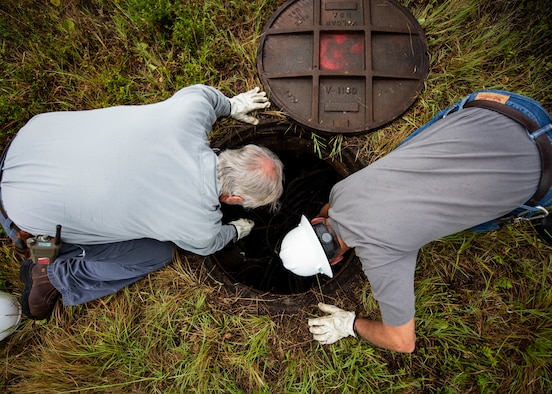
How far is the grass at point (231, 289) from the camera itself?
2232 mm

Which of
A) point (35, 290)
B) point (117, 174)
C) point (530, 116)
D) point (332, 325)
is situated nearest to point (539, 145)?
point (530, 116)

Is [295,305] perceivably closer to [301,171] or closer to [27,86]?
[301,171]

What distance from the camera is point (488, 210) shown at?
1.61 metres

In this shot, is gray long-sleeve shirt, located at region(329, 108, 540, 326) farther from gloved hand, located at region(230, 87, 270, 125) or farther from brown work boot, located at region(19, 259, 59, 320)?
brown work boot, located at region(19, 259, 59, 320)

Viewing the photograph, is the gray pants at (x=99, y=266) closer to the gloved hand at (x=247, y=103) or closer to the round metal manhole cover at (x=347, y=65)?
the gloved hand at (x=247, y=103)

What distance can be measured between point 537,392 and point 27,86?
3.81 metres

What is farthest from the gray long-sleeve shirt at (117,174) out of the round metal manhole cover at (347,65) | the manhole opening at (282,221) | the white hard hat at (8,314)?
the manhole opening at (282,221)

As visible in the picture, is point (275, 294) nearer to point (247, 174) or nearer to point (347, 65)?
point (247, 174)

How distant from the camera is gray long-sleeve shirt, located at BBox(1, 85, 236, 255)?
1586 mm

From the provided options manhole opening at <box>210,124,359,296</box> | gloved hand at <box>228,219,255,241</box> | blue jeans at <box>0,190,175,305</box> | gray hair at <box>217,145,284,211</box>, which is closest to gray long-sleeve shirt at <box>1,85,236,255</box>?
gray hair at <box>217,145,284,211</box>

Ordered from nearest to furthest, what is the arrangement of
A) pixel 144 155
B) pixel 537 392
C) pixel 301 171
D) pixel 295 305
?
1. pixel 144 155
2. pixel 537 392
3. pixel 295 305
4. pixel 301 171

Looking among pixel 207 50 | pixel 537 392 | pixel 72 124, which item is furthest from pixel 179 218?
pixel 537 392

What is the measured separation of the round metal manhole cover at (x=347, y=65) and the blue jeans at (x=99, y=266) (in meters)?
1.24

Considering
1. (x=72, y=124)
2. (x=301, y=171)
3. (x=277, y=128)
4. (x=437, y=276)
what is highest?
(x=72, y=124)
